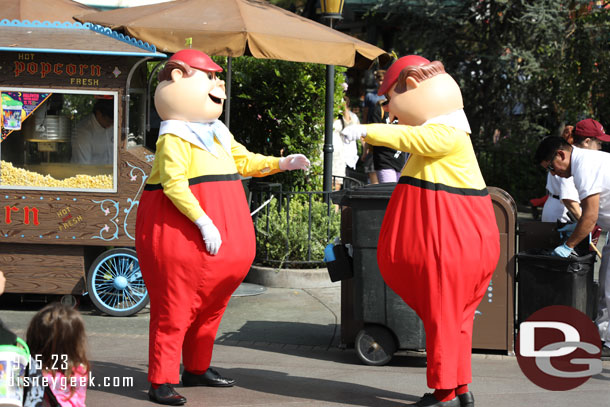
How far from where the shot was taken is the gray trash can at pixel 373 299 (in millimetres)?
5934

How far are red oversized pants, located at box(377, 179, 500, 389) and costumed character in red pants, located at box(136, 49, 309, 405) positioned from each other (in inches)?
36.8

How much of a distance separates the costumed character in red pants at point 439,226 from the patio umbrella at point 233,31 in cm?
276

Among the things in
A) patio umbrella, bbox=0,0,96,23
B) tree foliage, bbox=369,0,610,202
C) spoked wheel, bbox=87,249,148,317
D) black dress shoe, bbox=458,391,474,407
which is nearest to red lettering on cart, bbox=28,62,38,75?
spoked wheel, bbox=87,249,148,317

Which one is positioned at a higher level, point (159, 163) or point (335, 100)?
point (335, 100)

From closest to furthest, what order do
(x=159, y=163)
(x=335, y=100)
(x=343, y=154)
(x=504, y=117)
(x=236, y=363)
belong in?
(x=159, y=163) < (x=236, y=363) < (x=335, y=100) < (x=343, y=154) < (x=504, y=117)

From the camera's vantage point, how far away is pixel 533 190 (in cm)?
1402

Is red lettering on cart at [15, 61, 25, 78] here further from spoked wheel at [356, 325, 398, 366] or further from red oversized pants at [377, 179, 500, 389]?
red oversized pants at [377, 179, 500, 389]

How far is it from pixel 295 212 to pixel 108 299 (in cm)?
230

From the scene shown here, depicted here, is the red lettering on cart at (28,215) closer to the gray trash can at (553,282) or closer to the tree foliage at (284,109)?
the tree foliage at (284,109)

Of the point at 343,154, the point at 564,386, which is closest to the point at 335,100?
the point at 343,154

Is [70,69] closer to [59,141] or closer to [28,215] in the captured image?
[59,141]

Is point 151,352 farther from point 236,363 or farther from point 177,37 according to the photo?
point 177,37

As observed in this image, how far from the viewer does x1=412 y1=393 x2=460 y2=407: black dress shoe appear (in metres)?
4.91

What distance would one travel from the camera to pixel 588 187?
5.93 meters
